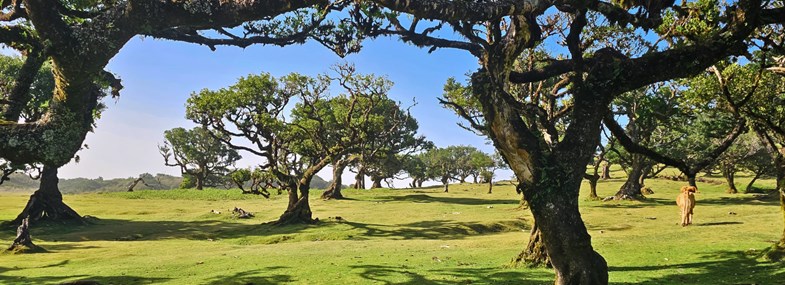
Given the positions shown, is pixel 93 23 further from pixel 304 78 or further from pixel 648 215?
pixel 648 215

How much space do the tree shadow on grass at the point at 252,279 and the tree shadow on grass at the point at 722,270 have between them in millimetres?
8899

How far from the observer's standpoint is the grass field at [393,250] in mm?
12008

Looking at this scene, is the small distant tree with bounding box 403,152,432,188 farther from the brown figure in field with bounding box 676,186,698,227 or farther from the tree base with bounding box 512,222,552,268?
the tree base with bounding box 512,222,552,268

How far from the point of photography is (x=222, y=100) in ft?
112

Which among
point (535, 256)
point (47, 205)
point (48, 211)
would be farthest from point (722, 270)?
point (47, 205)

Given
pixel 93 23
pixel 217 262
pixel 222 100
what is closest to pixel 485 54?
pixel 93 23

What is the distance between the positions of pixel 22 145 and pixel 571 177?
9117 millimetres

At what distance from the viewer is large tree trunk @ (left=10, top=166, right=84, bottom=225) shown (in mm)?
34719

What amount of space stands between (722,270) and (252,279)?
1223 cm

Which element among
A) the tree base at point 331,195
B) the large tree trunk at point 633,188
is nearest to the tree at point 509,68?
the large tree trunk at point 633,188

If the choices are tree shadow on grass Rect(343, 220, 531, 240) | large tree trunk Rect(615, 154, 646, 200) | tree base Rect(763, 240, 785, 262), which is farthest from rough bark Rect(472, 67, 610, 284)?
large tree trunk Rect(615, 154, 646, 200)

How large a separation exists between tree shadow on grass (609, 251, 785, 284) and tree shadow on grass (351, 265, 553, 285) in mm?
2506

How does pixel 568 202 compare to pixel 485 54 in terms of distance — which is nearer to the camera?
pixel 568 202

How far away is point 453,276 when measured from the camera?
1195 cm
